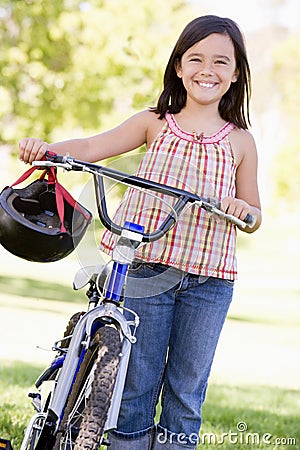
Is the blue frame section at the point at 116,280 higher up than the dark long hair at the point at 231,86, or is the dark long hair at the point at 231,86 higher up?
the dark long hair at the point at 231,86

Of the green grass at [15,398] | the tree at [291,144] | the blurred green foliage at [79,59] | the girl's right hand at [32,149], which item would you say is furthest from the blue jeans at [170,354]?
the tree at [291,144]

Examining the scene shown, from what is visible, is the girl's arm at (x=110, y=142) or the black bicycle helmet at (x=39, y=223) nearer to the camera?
the black bicycle helmet at (x=39, y=223)

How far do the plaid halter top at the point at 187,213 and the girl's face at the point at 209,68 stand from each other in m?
Answer: 0.18

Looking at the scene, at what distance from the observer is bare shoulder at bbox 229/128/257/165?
3.32 m

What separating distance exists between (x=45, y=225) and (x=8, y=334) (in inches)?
192

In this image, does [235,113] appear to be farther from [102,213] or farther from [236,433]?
[236,433]

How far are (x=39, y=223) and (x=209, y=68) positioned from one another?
0.79 meters

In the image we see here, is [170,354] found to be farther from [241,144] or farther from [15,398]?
[15,398]

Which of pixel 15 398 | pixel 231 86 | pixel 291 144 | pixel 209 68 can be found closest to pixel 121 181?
pixel 209 68

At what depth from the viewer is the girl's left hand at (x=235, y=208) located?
2.94 metres

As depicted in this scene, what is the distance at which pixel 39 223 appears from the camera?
305 centimetres

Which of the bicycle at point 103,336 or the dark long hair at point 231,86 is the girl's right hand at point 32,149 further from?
the dark long hair at point 231,86

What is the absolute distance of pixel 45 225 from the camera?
10.1 feet

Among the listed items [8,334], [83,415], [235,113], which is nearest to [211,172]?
[235,113]
